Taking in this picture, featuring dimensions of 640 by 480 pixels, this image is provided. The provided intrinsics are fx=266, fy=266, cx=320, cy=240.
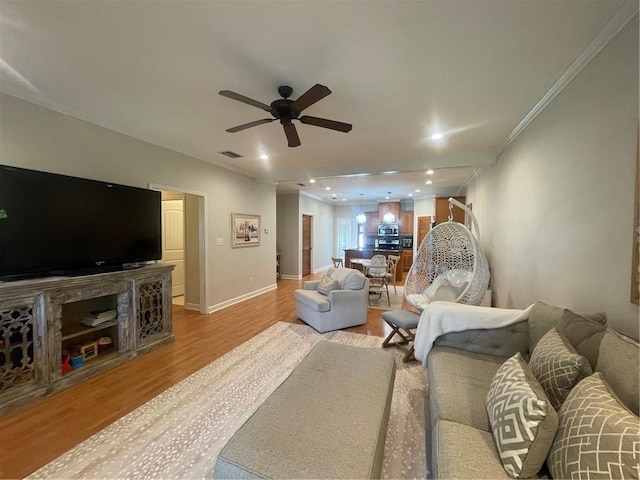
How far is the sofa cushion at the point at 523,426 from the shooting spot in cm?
103

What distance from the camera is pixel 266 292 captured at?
20.4ft

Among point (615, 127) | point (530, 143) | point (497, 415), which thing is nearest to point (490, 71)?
point (615, 127)

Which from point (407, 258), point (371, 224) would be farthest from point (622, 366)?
point (371, 224)

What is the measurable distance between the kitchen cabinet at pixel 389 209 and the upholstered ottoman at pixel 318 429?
8.03 m

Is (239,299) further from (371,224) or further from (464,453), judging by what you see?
(371,224)

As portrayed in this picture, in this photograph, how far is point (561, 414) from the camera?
1.06 meters

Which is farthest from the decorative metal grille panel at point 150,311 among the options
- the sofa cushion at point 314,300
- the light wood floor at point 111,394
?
the sofa cushion at point 314,300

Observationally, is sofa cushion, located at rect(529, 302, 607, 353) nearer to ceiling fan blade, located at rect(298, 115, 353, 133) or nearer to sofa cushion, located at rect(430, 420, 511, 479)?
sofa cushion, located at rect(430, 420, 511, 479)

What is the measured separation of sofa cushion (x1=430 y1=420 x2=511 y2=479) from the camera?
1.06 meters

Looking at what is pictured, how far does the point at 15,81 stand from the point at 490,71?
12.7 ft

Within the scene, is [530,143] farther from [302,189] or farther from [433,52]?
[302,189]

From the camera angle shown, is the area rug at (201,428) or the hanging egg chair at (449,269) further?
the hanging egg chair at (449,269)

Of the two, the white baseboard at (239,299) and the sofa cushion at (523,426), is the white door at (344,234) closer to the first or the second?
the white baseboard at (239,299)

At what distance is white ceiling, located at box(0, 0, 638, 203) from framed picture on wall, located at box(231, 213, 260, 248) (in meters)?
2.16
